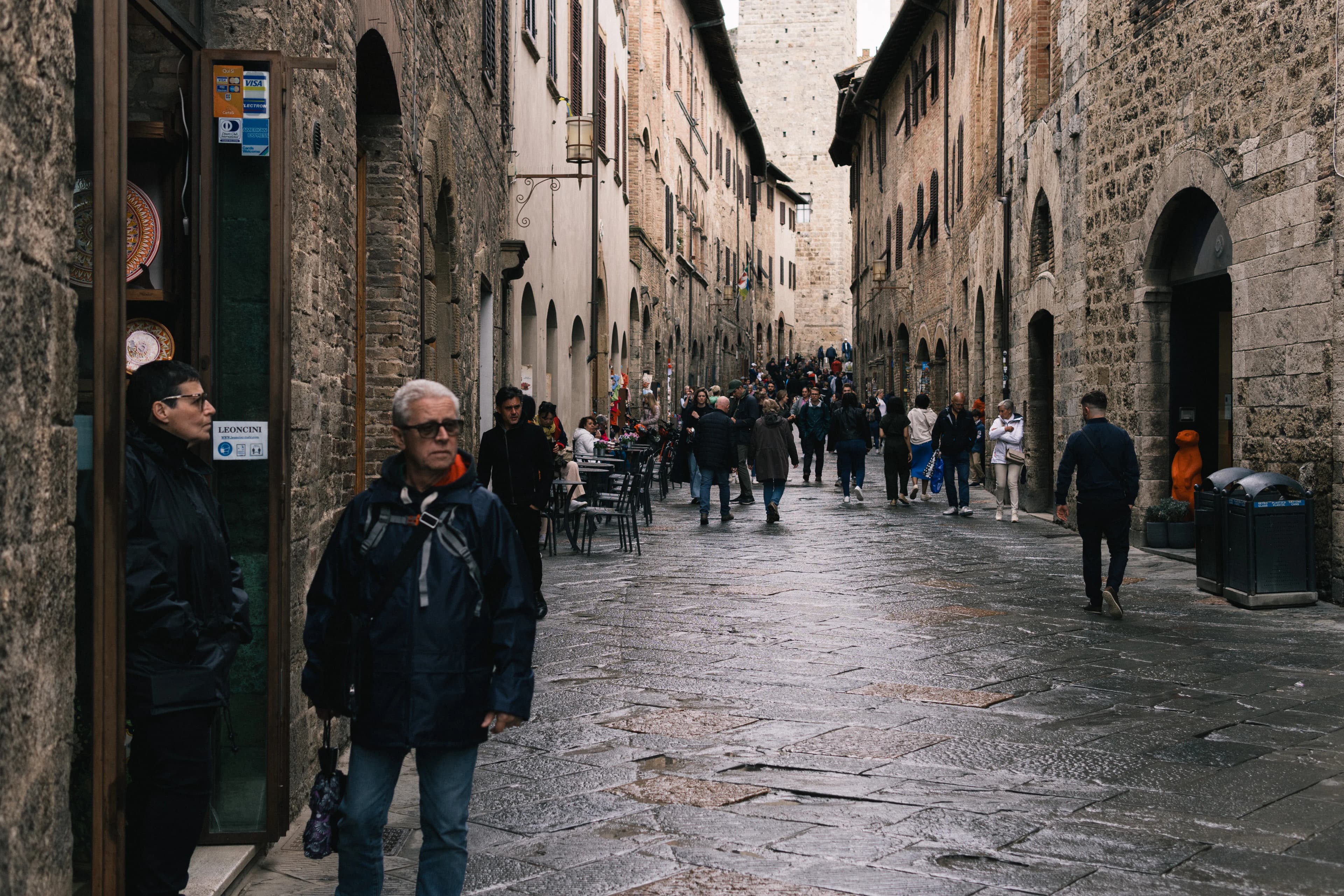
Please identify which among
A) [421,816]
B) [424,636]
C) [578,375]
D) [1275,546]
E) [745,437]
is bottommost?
[421,816]

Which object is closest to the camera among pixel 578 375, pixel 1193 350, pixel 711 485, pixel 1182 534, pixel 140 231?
pixel 140 231

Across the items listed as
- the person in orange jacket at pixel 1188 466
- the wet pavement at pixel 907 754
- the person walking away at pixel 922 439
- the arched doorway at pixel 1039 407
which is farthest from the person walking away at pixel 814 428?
the wet pavement at pixel 907 754

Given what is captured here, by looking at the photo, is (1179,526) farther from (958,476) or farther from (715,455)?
(715,455)

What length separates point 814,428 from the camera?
22.8m

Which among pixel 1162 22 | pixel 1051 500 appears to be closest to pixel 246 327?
pixel 1162 22

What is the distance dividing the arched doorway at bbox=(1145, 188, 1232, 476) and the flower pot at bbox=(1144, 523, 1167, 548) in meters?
0.76

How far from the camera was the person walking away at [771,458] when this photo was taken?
15945 mm

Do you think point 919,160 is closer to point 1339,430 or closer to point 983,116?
point 983,116

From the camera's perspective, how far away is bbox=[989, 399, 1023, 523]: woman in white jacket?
16.2 metres

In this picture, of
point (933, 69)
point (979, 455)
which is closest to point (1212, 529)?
point (979, 455)

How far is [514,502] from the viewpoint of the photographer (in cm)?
851

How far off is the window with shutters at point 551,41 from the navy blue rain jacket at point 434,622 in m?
14.8

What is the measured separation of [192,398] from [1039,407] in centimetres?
1563

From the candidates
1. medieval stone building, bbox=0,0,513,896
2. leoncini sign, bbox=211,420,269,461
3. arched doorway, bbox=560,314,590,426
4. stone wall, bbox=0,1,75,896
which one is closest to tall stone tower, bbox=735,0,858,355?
arched doorway, bbox=560,314,590,426
